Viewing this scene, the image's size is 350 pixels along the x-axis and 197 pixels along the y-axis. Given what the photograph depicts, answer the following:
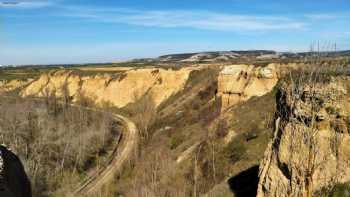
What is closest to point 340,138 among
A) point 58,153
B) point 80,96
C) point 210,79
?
point 58,153

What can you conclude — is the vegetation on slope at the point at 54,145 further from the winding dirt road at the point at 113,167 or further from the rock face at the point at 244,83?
the rock face at the point at 244,83

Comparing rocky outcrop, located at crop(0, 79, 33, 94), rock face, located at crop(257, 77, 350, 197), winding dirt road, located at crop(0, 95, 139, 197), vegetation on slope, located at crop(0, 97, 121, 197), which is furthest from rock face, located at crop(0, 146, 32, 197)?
rocky outcrop, located at crop(0, 79, 33, 94)

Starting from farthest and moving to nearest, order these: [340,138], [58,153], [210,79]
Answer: [210,79]
[58,153]
[340,138]

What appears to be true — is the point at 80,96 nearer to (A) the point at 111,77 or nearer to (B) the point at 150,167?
(A) the point at 111,77

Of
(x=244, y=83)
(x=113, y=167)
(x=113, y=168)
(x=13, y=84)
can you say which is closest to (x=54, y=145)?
(x=113, y=167)

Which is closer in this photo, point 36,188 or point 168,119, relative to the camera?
point 36,188

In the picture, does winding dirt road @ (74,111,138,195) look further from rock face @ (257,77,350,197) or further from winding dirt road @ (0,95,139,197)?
rock face @ (257,77,350,197)

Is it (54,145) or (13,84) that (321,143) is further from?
(13,84)
